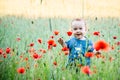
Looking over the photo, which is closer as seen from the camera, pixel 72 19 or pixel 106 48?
pixel 106 48

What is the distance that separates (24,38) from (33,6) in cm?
23

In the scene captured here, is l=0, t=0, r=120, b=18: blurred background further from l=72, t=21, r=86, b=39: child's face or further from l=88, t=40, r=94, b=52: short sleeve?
l=88, t=40, r=94, b=52: short sleeve

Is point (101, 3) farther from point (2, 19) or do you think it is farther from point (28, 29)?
point (2, 19)

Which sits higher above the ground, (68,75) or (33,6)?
(33,6)

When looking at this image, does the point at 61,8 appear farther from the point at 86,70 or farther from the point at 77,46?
the point at 86,70

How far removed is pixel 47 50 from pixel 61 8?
311mm

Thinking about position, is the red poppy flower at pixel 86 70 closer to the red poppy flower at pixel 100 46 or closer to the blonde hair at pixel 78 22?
the red poppy flower at pixel 100 46

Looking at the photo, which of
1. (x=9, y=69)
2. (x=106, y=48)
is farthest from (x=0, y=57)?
(x=106, y=48)

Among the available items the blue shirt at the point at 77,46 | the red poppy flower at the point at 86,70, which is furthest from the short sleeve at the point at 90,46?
the red poppy flower at the point at 86,70

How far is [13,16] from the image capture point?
7.76 ft

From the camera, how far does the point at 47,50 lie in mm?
2209

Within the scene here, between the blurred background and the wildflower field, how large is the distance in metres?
0.04

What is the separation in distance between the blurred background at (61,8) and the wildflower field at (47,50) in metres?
0.04

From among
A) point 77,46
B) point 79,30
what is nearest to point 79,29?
point 79,30
